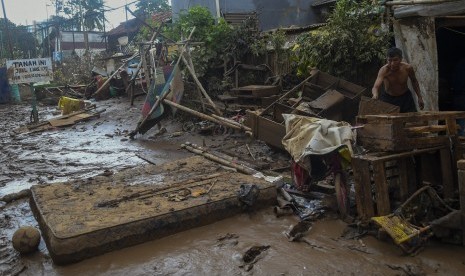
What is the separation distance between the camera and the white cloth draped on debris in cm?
421

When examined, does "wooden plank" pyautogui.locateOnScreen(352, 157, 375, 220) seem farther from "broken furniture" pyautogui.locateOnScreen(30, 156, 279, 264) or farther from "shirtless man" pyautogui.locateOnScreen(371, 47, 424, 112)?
"shirtless man" pyautogui.locateOnScreen(371, 47, 424, 112)

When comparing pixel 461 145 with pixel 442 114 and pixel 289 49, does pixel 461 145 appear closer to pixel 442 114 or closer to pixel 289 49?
pixel 442 114

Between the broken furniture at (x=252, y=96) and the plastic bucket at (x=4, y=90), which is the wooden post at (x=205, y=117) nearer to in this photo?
the broken furniture at (x=252, y=96)

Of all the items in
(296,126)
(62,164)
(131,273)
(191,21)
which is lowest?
(131,273)

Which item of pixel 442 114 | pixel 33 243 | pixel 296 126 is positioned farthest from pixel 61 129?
pixel 442 114

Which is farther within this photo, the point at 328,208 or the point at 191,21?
the point at 191,21

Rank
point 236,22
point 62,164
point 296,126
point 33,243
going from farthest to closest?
point 236,22
point 62,164
point 296,126
point 33,243

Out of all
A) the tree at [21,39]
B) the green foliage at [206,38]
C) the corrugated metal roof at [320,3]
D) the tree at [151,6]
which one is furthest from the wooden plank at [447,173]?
the tree at [151,6]

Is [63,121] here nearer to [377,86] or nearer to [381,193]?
[377,86]

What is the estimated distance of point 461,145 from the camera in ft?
13.6

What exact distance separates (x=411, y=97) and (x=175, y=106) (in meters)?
5.20

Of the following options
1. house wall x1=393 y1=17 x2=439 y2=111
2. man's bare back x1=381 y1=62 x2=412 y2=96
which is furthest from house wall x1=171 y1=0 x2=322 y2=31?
man's bare back x1=381 y1=62 x2=412 y2=96

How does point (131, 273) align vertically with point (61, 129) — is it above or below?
below

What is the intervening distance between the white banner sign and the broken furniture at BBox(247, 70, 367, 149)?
855cm
